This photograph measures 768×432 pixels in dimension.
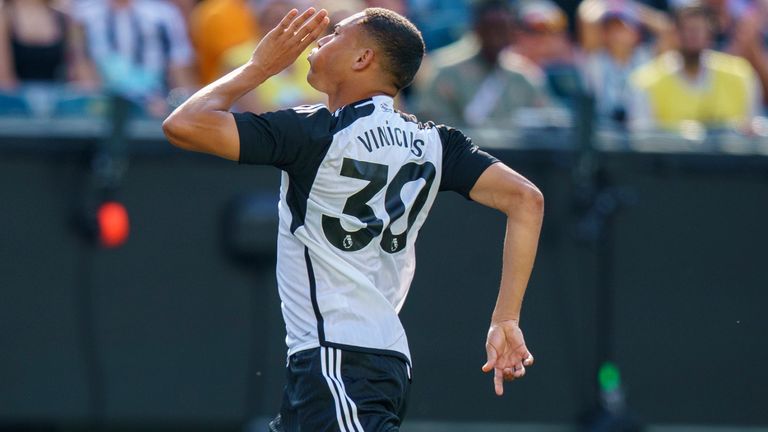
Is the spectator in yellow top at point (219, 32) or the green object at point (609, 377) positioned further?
the spectator in yellow top at point (219, 32)

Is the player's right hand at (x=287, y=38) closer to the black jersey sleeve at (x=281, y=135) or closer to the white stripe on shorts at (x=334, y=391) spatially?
the black jersey sleeve at (x=281, y=135)

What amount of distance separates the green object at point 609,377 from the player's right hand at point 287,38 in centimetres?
419

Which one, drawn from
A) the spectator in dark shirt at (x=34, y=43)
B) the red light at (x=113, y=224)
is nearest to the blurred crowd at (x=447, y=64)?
the spectator in dark shirt at (x=34, y=43)

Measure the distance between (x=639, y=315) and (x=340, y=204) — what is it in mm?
4057

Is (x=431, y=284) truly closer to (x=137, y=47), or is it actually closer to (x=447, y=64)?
(x=447, y=64)

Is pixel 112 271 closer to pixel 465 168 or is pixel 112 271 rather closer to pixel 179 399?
pixel 179 399

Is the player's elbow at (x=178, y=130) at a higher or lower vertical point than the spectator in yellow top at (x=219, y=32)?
lower

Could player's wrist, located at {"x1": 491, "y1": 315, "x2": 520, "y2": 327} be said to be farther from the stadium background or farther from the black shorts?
the stadium background

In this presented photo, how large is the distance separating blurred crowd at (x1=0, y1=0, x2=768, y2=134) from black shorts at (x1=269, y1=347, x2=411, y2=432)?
11.7 ft

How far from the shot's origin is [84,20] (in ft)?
28.8

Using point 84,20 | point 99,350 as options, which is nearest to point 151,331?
point 99,350

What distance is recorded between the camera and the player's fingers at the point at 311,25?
168 inches

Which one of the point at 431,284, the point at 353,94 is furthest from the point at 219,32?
the point at 353,94

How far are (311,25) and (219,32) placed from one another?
5.15 meters
